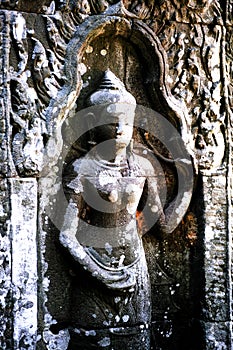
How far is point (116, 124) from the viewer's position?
154 inches

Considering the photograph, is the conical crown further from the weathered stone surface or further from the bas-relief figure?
the weathered stone surface

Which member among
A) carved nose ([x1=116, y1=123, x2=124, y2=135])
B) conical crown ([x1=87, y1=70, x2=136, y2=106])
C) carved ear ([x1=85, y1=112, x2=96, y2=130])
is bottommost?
carved nose ([x1=116, y1=123, x2=124, y2=135])

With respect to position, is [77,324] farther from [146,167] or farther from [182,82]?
[182,82]

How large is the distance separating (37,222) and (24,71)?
1008mm

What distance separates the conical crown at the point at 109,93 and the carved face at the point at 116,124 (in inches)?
1.5

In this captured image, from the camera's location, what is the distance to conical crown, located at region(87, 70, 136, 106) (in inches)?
153

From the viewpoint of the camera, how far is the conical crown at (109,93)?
12.7 ft

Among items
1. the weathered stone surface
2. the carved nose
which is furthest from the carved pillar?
the carved nose

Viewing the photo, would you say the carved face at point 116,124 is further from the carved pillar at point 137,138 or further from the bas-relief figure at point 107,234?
the carved pillar at point 137,138

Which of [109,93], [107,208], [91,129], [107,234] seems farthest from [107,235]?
[109,93]

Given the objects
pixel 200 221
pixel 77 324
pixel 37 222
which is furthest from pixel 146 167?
pixel 77 324

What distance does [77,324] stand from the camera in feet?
13.1

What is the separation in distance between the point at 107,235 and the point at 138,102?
3.33 ft

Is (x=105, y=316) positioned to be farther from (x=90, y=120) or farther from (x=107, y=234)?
(x=90, y=120)
